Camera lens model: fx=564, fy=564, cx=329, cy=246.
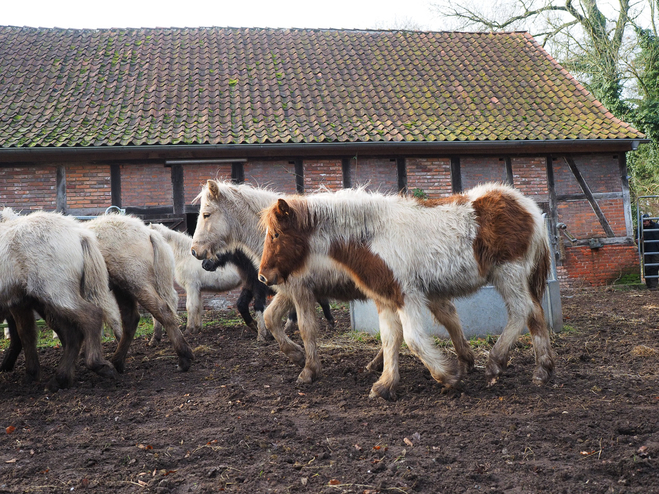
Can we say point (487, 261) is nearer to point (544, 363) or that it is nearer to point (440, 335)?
point (544, 363)

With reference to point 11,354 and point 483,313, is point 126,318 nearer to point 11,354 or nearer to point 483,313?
point 11,354

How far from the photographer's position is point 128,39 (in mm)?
16031

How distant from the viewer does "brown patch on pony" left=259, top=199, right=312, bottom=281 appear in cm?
460

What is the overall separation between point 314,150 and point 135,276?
6860mm

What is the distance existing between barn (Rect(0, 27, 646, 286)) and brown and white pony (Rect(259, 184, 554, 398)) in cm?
619

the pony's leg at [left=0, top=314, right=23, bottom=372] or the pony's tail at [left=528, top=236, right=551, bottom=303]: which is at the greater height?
the pony's tail at [left=528, top=236, right=551, bottom=303]

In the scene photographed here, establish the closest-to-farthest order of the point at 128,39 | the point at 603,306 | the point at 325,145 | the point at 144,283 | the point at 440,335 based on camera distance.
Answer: the point at 144,283
the point at 440,335
the point at 603,306
the point at 325,145
the point at 128,39

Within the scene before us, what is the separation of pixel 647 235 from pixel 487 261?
11030 mm

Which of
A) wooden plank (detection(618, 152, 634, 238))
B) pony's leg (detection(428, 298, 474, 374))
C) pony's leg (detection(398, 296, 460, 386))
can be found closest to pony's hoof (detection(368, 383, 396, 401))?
pony's leg (detection(398, 296, 460, 386))

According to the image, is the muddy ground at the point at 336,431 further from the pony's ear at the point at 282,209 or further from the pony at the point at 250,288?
the pony at the point at 250,288

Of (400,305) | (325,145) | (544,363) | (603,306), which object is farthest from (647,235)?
(400,305)

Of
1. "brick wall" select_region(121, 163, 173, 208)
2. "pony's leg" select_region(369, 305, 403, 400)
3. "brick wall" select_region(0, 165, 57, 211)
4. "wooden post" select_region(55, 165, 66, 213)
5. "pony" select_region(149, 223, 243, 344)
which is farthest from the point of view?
"brick wall" select_region(121, 163, 173, 208)

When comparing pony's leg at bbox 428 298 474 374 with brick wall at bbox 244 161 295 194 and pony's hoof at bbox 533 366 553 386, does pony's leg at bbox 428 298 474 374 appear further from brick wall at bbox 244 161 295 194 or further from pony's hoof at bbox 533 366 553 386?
brick wall at bbox 244 161 295 194

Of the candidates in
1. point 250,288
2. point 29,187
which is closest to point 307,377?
point 250,288
